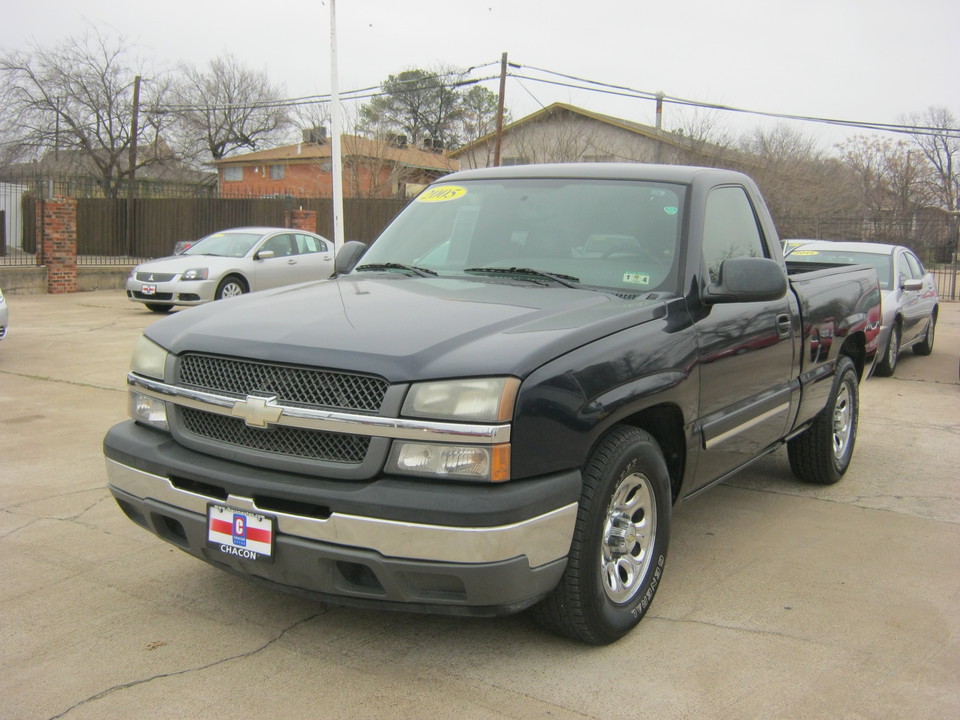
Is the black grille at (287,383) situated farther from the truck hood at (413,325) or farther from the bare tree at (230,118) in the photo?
the bare tree at (230,118)

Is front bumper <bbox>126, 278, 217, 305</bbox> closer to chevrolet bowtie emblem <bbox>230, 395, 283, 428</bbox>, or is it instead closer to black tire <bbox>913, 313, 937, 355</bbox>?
black tire <bbox>913, 313, 937, 355</bbox>

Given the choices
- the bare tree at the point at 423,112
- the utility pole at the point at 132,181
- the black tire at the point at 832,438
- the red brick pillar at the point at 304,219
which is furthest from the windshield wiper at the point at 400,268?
the bare tree at the point at 423,112

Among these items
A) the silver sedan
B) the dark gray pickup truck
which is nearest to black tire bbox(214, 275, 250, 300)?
the silver sedan

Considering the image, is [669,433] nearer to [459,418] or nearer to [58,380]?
[459,418]

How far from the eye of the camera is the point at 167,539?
11.2 ft

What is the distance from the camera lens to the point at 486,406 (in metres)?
2.84

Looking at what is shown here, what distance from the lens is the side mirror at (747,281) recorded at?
390cm

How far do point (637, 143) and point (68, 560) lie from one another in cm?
3552

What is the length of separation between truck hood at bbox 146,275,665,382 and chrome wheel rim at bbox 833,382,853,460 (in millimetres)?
2710

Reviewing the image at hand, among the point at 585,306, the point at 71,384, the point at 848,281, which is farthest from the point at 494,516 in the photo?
Answer: the point at 71,384

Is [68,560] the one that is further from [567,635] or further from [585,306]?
[585,306]

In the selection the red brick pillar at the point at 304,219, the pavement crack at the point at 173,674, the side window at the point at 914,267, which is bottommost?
the pavement crack at the point at 173,674

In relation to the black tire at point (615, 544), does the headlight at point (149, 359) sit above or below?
above

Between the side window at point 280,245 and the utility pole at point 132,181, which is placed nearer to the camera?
the side window at point 280,245
